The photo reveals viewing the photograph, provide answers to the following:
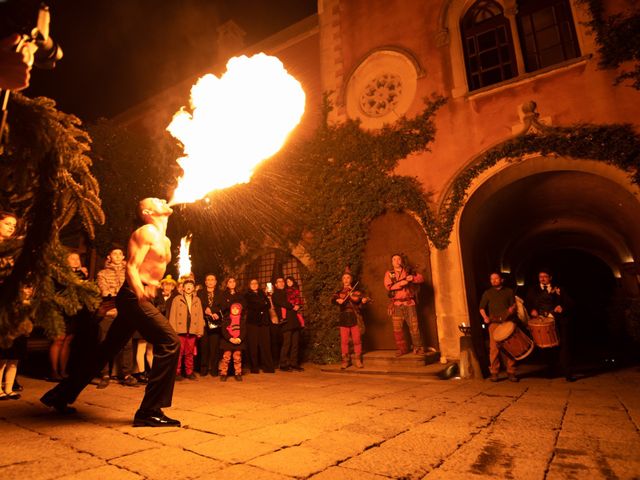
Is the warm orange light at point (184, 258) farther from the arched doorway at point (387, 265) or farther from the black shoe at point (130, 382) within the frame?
the black shoe at point (130, 382)

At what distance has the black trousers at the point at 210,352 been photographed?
7676 millimetres

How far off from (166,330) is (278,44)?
12078 mm

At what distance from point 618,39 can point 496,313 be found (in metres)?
6.43

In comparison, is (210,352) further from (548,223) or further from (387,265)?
(548,223)

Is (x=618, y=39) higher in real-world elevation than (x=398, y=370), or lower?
higher

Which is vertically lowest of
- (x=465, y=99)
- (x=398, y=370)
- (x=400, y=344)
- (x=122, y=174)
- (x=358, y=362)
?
(x=398, y=370)

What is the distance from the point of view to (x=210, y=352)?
780 centimetres

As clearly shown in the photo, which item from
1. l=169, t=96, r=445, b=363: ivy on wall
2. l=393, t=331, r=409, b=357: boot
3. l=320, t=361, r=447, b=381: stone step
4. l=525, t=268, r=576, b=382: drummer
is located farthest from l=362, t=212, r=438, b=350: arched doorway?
l=525, t=268, r=576, b=382: drummer

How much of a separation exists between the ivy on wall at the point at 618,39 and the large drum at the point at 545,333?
534 centimetres

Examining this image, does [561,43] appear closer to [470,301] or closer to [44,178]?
[470,301]

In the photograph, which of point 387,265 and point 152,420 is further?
point 387,265

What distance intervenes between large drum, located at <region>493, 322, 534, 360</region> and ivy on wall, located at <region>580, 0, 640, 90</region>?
5739 millimetres

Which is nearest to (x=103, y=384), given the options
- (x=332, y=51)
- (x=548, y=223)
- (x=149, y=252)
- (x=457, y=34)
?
(x=149, y=252)

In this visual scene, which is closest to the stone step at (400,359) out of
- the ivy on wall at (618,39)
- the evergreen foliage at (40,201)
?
the evergreen foliage at (40,201)
